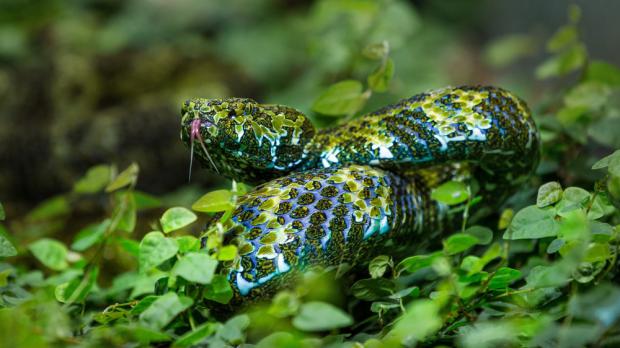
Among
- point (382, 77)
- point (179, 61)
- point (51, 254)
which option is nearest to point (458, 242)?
point (382, 77)

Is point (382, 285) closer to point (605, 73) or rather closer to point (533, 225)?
point (533, 225)

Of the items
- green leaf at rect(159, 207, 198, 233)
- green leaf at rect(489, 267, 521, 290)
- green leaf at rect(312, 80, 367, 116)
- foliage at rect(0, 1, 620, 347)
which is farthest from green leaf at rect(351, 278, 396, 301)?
green leaf at rect(312, 80, 367, 116)

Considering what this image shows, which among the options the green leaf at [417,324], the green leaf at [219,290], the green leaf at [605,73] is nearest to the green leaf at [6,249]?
the green leaf at [219,290]

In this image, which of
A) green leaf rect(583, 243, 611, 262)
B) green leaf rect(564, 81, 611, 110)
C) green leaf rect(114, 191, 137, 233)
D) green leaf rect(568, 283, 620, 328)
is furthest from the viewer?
green leaf rect(564, 81, 611, 110)

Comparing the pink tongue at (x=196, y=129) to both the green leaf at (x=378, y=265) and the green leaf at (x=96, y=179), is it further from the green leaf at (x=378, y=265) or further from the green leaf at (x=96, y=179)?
the green leaf at (x=96, y=179)

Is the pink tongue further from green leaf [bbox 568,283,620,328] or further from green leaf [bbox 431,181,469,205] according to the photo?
green leaf [bbox 568,283,620,328]

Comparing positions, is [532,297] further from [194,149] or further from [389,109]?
[194,149]
